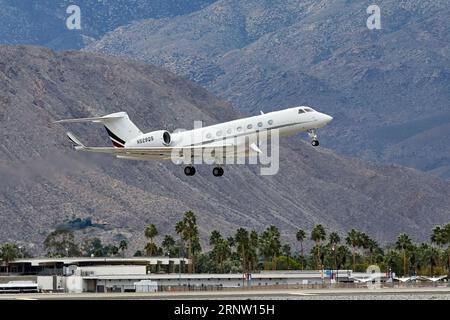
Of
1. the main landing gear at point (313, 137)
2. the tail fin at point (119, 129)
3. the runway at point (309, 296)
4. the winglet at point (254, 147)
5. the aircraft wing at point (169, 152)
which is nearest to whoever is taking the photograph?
the main landing gear at point (313, 137)

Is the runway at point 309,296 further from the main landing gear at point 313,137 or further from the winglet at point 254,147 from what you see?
the main landing gear at point 313,137

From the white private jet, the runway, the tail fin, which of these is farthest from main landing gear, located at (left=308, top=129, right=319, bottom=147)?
the tail fin

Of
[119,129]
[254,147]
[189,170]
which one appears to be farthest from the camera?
[119,129]

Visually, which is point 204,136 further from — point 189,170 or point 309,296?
point 309,296

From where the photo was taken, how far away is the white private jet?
108562 mm

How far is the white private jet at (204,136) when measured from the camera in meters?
109

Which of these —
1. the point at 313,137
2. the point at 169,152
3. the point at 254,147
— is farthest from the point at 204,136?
the point at 313,137

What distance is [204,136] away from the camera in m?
114

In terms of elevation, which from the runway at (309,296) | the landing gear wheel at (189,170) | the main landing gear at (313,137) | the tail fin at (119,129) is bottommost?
the runway at (309,296)

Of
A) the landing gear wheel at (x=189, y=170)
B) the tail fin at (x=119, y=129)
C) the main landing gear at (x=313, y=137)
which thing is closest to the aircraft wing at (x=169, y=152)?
the landing gear wheel at (x=189, y=170)

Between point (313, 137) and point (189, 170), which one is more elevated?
point (313, 137)
